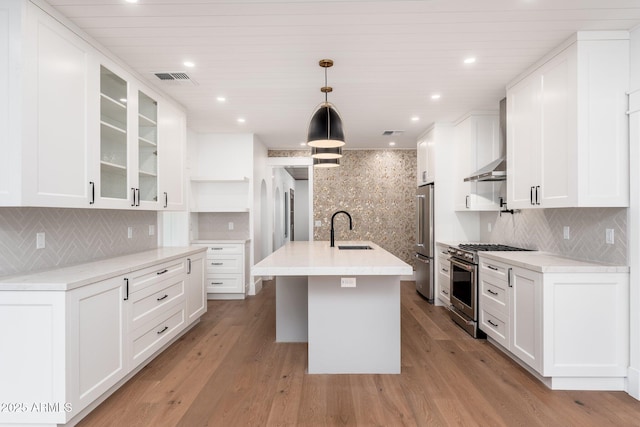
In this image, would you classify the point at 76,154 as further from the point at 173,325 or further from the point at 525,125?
the point at 525,125

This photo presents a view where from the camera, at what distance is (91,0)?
2.21m

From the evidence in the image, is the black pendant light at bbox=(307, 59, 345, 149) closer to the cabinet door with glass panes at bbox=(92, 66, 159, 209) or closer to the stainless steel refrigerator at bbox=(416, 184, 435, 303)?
the cabinet door with glass panes at bbox=(92, 66, 159, 209)

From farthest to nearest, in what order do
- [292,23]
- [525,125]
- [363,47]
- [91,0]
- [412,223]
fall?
[412,223] → [525,125] → [363,47] → [292,23] → [91,0]

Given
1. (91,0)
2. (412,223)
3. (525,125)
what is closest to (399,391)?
(525,125)

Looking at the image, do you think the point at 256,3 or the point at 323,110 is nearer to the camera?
the point at 256,3

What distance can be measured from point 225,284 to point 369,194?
3106 millimetres

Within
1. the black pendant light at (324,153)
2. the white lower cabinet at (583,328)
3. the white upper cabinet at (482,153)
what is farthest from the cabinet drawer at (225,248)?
the white lower cabinet at (583,328)

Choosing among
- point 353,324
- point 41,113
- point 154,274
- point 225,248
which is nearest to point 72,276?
point 154,274

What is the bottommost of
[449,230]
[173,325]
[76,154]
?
[173,325]

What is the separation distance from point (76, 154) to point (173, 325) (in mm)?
1789

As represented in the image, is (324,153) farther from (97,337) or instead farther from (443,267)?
(443,267)

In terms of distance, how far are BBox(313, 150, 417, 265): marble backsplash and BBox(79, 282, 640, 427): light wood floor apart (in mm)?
3391

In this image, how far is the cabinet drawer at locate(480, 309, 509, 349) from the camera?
3.17 metres

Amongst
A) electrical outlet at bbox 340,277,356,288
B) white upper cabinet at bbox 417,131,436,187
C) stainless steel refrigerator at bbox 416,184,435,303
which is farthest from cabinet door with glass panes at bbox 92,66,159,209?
white upper cabinet at bbox 417,131,436,187
